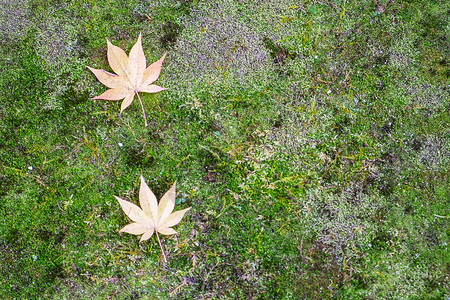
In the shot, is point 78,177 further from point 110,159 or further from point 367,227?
point 367,227

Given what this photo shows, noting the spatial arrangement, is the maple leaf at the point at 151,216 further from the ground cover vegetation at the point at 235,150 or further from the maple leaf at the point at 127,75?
the maple leaf at the point at 127,75

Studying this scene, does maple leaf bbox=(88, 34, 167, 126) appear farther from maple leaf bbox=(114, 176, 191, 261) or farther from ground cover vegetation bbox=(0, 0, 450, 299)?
maple leaf bbox=(114, 176, 191, 261)

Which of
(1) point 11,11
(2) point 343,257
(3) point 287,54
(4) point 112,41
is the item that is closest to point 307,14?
(3) point 287,54

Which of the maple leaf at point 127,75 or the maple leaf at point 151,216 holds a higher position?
the maple leaf at point 127,75

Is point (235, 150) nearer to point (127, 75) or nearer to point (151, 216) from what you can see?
point (151, 216)

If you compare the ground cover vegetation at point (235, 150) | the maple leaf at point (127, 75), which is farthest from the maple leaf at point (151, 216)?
the maple leaf at point (127, 75)

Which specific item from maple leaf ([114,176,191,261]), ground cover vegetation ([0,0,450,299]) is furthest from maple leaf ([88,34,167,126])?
maple leaf ([114,176,191,261])
